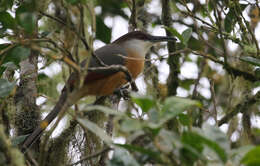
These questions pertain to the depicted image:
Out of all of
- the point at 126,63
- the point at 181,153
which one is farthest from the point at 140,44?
the point at 181,153

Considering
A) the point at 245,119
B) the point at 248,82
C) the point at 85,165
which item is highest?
the point at 248,82

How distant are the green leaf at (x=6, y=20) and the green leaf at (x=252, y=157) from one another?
179cm

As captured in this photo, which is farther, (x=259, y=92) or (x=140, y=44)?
(x=140, y=44)

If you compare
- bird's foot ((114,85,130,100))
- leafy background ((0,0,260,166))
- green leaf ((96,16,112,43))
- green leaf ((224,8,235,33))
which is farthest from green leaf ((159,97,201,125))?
green leaf ((96,16,112,43))

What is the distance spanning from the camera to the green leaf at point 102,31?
15.8 ft

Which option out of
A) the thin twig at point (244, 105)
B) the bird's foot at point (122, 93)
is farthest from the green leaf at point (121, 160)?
the bird's foot at point (122, 93)

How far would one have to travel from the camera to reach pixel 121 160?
173 centimetres

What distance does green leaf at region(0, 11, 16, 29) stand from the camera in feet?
8.68

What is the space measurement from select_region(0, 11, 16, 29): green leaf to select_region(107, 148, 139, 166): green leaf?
1329 millimetres

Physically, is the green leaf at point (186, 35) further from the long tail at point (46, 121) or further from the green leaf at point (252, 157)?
the green leaf at point (252, 157)

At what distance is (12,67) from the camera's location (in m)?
3.16

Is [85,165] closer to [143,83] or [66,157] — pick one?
[66,157]

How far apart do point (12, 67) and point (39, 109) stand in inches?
28.0

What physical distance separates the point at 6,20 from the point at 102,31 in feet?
7.89
